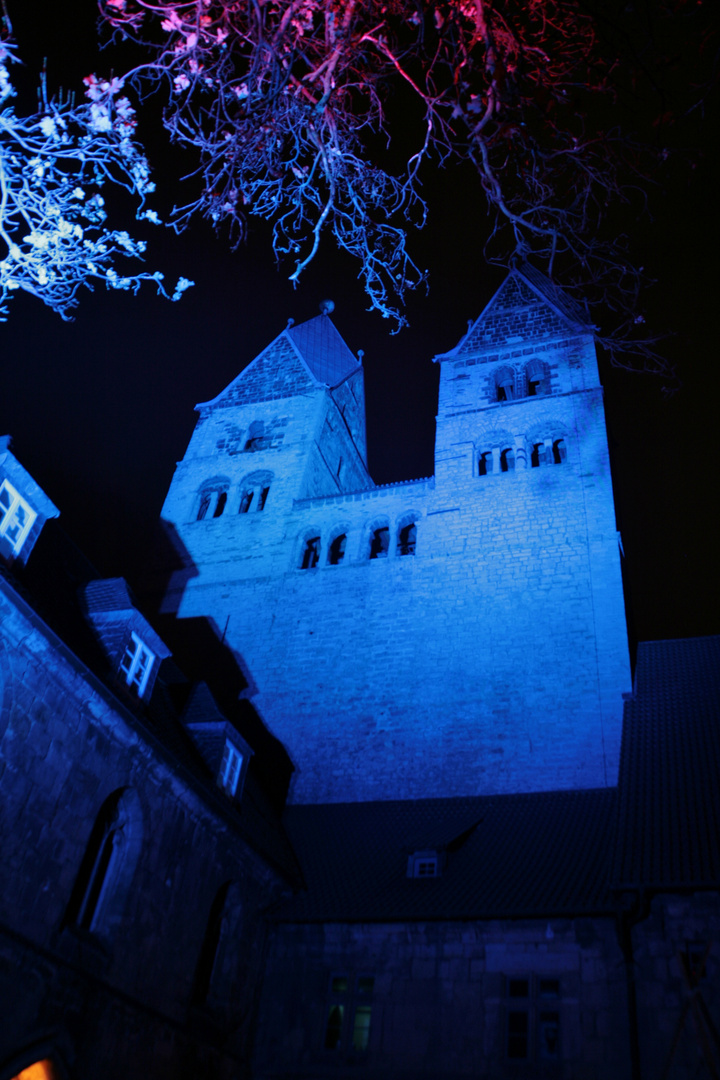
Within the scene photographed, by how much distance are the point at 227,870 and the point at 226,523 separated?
13927mm

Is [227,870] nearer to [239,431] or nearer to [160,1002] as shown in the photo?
[160,1002]

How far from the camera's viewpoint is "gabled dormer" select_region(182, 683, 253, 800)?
577 inches

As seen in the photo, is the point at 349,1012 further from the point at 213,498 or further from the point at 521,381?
the point at 521,381

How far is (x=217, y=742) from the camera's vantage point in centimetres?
1477

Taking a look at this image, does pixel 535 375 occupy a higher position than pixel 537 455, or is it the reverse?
pixel 535 375

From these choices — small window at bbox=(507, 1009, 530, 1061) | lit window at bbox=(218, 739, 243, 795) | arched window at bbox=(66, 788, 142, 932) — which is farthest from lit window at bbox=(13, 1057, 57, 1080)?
small window at bbox=(507, 1009, 530, 1061)

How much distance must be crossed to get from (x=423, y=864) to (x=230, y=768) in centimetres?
402

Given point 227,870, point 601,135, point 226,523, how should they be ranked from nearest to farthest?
1. point 601,135
2. point 227,870
3. point 226,523

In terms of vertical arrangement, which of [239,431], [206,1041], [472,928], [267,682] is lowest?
[206,1041]

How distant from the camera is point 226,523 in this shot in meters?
26.0

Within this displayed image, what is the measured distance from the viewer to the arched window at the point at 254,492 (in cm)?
2666

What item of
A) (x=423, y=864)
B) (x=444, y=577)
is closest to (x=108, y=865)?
(x=423, y=864)

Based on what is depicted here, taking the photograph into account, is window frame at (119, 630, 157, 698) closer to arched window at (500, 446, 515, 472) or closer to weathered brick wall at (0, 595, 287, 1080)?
weathered brick wall at (0, 595, 287, 1080)

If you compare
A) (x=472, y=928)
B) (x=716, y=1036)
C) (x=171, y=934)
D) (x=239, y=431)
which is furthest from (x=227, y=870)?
(x=239, y=431)
